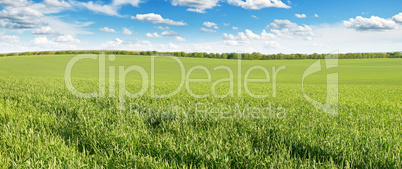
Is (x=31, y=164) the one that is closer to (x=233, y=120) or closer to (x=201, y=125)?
(x=201, y=125)

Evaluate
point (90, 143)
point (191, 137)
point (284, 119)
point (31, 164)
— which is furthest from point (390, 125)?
point (31, 164)

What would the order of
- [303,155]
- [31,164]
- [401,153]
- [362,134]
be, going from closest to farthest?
[31,164] → [401,153] → [303,155] → [362,134]

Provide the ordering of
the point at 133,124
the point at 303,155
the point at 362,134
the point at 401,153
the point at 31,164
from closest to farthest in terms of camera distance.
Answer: the point at 31,164 < the point at 401,153 < the point at 303,155 < the point at 362,134 < the point at 133,124

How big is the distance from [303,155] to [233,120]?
2109 millimetres

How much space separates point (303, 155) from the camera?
4.18m

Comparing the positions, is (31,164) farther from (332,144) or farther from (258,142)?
(332,144)

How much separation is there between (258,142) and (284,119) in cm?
192

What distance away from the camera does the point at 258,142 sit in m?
4.63

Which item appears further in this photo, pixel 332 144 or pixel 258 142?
pixel 258 142

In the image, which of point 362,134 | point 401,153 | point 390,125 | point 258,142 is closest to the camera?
point 401,153

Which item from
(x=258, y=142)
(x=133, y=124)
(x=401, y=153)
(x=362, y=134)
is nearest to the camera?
(x=401, y=153)

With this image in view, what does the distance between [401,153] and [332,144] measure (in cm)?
93

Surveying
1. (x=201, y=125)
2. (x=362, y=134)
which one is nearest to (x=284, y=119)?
(x=362, y=134)

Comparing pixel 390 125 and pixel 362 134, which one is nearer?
pixel 362 134
